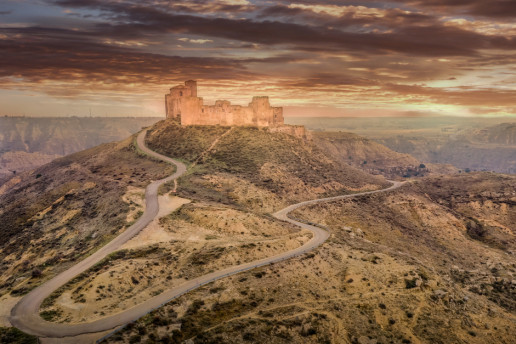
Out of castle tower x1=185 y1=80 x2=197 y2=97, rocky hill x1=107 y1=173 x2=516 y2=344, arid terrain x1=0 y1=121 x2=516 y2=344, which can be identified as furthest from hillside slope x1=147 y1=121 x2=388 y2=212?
rocky hill x1=107 y1=173 x2=516 y2=344

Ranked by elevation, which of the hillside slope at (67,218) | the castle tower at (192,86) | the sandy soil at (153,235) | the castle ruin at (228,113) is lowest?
the hillside slope at (67,218)

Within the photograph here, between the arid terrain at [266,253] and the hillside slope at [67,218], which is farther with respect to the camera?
the hillside slope at [67,218]

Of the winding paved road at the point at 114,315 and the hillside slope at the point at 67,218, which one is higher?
the winding paved road at the point at 114,315

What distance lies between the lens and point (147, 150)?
399 ft

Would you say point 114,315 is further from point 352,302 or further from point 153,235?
point 352,302

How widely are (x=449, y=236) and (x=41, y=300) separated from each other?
78768 millimetres

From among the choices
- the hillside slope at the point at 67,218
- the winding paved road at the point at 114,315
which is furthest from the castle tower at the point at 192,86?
the winding paved road at the point at 114,315

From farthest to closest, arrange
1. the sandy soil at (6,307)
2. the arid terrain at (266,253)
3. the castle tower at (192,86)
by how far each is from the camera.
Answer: the castle tower at (192,86)
the arid terrain at (266,253)
the sandy soil at (6,307)

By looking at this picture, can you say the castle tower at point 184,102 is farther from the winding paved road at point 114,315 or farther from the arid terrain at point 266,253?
the winding paved road at point 114,315

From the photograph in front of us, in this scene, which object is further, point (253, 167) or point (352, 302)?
point (253, 167)

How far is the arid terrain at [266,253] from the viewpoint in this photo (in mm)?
35875

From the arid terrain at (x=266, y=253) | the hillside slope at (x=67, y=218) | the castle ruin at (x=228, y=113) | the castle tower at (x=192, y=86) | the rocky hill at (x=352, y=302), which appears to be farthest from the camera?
the castle tower at (x=192, y=86)

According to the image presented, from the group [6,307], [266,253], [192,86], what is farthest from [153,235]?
[192,86]

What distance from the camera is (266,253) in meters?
50.6
